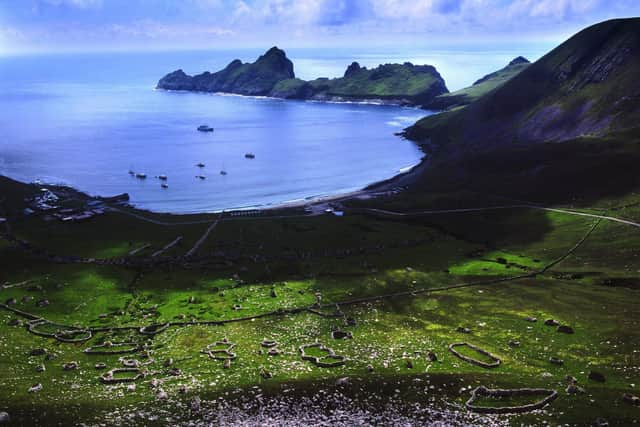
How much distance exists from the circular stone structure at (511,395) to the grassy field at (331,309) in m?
0.88

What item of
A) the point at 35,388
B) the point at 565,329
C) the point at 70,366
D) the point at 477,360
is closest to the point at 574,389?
the point at 477,360

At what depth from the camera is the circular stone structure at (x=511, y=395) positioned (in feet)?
186

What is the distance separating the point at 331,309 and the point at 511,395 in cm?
3699

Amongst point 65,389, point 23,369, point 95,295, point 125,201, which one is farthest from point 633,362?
point 125,201

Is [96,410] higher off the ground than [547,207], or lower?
lower

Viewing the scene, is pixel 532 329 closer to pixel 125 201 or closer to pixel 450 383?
pixel 450 383

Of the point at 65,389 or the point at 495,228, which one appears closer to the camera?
the point at 65,389

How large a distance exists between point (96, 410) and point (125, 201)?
14300 centimetres

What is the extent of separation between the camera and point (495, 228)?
147500mm

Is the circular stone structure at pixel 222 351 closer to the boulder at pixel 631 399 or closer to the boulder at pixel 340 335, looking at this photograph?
the boulder at pixel 340 335

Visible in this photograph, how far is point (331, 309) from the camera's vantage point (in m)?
90.0

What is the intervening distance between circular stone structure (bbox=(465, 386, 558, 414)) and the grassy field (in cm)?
88

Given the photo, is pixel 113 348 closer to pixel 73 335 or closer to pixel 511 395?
pixel 73 335

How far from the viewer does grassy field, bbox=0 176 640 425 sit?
61.8 meters
